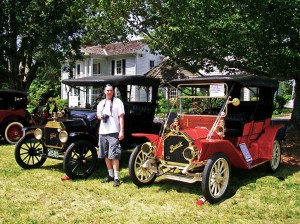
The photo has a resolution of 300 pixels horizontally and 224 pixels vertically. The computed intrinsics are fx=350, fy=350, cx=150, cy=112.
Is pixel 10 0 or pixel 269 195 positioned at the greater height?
pixel 10 0

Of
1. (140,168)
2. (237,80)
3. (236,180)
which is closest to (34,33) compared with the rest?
(140,168)

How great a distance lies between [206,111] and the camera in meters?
7.57

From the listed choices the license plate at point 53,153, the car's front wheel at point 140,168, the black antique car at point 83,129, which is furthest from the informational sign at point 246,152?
the license plate at point 53,153

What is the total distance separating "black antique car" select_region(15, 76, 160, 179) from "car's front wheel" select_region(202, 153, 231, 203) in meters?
2.57

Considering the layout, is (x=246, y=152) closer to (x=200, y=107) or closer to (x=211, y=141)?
(x=211, y=141)

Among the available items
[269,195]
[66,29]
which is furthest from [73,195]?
[66,29]

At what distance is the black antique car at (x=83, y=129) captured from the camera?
6867 mm

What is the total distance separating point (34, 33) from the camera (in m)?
14.9

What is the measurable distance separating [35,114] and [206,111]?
746cm

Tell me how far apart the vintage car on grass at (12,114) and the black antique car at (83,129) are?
10.6 ft

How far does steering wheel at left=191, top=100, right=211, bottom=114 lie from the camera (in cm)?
740

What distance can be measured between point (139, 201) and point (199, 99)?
9.59ft

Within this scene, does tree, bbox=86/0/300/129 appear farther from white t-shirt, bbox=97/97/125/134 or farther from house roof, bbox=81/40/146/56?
house roof, bbox=81/40/146/56

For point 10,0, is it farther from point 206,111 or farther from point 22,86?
point 206,111
